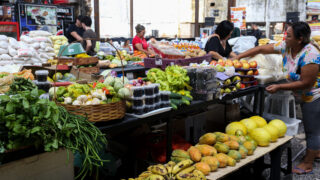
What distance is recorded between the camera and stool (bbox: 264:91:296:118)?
13.6 ft

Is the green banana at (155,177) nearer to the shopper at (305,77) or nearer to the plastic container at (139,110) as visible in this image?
the plastic container at (139,110)

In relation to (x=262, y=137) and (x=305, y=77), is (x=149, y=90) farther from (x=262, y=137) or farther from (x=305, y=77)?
(x=305, y=77)

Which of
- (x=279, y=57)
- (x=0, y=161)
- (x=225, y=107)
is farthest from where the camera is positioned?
(x=279, y=57)

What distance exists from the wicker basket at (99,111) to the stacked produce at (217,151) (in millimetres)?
508

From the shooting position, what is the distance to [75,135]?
6.01 ft

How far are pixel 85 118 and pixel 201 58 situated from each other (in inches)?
104

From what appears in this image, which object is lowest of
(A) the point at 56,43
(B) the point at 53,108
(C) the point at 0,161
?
(C) the point at 0,161

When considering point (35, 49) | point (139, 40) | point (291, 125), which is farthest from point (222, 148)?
point (139, 40)

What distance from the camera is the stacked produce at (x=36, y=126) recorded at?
1.59m

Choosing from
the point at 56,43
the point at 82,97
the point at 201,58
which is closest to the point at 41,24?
the point at 56,43

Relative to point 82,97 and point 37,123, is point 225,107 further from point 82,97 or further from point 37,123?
point 37,123

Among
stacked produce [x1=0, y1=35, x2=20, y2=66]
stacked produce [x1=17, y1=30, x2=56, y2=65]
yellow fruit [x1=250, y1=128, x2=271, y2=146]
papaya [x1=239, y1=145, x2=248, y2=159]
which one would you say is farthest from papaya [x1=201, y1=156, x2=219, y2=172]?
stacked produce [x1=0, y1=35, x2=20, y2=66]

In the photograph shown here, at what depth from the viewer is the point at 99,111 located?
2059 mm

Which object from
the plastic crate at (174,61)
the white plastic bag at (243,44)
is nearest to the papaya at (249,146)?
the plastic crate at (174,61)
